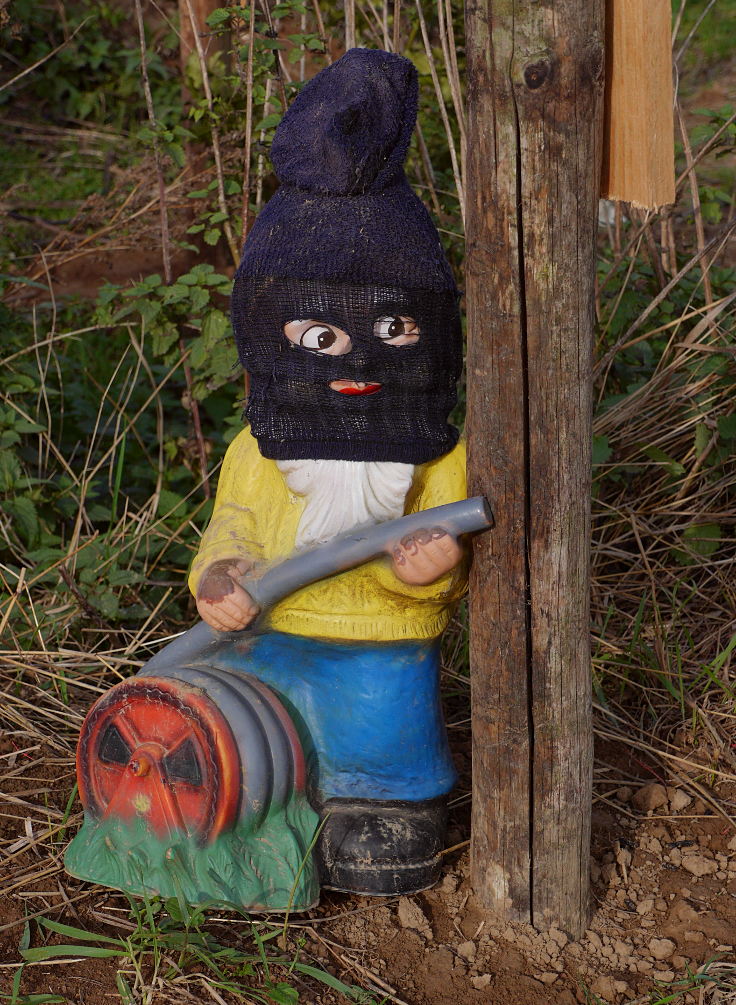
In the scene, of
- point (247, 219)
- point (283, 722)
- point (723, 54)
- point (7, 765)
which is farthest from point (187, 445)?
point (723, 54)

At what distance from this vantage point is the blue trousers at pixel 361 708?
7.43ft

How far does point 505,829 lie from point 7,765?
1.24m

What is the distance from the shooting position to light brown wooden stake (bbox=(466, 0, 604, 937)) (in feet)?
6.10

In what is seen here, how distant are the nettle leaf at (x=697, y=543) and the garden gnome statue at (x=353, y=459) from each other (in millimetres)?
1231

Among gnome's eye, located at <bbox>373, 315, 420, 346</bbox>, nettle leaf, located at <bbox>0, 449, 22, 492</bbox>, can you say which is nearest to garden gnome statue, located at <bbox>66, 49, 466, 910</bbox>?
gnome's eye, located at <bbox>373, 315, 420, 346</bbox>

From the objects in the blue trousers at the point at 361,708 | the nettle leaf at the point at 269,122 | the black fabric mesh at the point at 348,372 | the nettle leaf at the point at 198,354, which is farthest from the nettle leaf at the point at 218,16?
the blue trousers at the point at 361,708

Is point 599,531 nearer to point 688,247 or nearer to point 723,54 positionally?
point 688,247

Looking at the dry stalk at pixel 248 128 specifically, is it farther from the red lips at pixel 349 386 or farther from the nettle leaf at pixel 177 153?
the red lips at pixel 349 386

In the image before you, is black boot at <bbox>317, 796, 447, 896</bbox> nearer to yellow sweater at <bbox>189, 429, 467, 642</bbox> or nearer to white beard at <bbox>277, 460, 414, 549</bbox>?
yellow sweater at <bbox>189, 429, 467, 642</bbox>

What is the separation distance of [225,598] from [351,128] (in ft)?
2.83

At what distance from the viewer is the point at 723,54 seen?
7555 mm

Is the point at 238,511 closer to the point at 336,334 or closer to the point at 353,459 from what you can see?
the point at 353,459

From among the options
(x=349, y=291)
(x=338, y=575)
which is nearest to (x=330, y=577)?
(x=338, y=575)

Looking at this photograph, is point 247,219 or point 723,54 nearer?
point 247,219
